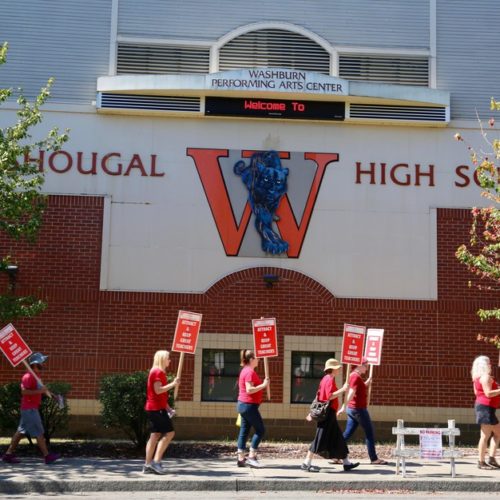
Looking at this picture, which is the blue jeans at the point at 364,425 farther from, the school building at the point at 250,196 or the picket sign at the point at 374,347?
the school building at the point at 250,196

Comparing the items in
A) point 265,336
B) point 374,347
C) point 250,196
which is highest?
point 250,196

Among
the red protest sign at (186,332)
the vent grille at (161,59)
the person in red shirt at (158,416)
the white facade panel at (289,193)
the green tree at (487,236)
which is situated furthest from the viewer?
the vent grille at (161,59)

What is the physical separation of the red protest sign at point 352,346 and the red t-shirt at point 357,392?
1132mm

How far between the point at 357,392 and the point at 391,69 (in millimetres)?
7902

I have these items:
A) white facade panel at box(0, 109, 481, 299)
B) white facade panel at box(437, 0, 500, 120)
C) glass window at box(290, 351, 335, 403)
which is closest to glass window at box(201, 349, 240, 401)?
glass window at box(290, 351, 335, 403)

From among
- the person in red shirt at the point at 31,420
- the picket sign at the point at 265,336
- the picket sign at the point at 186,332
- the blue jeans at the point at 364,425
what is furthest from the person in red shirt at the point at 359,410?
the person in red shirt at the point at 31,420

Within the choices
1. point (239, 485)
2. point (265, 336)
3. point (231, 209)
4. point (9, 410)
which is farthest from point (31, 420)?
point (231, 209)

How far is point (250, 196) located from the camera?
16.0 meters

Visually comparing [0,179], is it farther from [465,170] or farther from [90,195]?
[465,170]

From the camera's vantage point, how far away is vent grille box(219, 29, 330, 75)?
54.0 feet

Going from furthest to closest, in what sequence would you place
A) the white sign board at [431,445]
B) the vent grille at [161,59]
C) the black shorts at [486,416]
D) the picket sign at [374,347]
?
the vent grille at [161,59]
the picket sign at [374,347]
the black shorts at [486,416]
the white sign board at [431,445]

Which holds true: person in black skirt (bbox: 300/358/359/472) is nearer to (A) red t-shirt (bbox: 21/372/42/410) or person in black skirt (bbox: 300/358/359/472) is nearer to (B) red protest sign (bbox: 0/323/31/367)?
(A) red t-shirt (bbox: 21/372/42/410)

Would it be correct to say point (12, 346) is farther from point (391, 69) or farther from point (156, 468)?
point (391, 69)

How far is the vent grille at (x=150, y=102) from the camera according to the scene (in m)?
15.9
